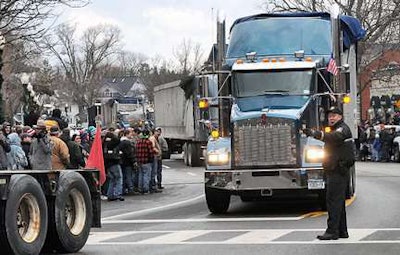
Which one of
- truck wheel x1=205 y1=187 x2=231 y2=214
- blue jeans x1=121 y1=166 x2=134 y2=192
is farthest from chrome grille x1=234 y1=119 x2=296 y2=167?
blue jeans x1=121 y1=166 x2=134 y2=192

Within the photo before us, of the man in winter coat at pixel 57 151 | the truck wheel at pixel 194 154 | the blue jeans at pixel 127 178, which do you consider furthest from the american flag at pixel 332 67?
the truck wheel at pixel 194 154

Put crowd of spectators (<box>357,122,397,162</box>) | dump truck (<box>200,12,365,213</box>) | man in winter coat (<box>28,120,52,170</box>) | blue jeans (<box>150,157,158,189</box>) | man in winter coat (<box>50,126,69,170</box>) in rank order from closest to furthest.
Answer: man in winter coat (<box>28,120,52,170</box>) → dump truck (<box>200,12,365,213</box>) → man in winter coat (<box>50,126,69,170</box>) → blue jeans (<box>150,157,158,189</box>) → crowd of spectators (<box>357,122,397,162</box>)

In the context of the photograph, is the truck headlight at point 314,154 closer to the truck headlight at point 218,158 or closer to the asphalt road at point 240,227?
the asphalt road at point 240,227

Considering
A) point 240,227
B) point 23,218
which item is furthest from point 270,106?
point 23,218

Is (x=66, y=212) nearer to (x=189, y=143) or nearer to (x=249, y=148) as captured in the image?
(x=249, y=148)

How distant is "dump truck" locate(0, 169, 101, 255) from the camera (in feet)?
29.2

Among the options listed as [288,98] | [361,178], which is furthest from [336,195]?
[361,178]

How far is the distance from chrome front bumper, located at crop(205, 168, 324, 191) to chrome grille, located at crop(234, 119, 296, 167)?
0.57 ft

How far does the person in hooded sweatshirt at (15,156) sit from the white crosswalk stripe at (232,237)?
4726mm

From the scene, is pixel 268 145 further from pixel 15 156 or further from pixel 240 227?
pixel 15 156

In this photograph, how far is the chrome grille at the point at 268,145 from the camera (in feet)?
47.0

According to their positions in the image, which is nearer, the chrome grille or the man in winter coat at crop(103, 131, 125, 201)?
the chrome grille

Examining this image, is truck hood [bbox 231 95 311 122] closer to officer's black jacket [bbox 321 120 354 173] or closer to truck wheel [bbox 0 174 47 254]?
officer's black jacket [bbox 321 120 354 173]

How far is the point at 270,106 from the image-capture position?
49.3ft
